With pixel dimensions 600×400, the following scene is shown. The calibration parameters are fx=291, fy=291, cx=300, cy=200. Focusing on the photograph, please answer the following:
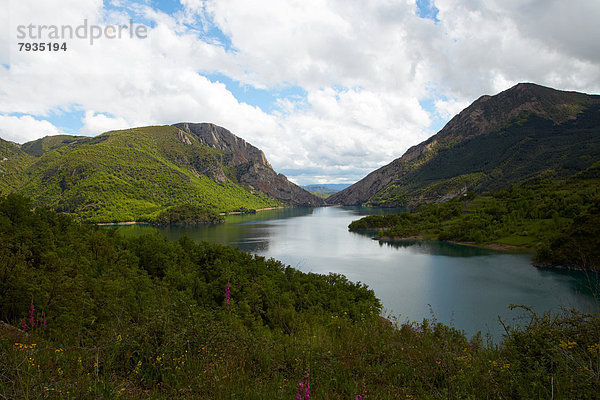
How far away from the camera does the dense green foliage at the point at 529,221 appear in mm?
44356

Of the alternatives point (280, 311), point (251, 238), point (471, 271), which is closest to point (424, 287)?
point (471, 271)

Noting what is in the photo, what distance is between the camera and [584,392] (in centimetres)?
347

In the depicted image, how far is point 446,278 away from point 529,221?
4439 centimetres

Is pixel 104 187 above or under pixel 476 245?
above

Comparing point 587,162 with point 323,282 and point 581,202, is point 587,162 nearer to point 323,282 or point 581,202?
point 581,202

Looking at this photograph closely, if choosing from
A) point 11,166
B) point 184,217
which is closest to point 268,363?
point 184,217

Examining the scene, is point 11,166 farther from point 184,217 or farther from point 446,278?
point 446,278

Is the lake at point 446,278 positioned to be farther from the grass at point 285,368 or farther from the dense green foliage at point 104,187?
the dense green foliage at point 104,187

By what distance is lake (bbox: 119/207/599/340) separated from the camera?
89.3 feet

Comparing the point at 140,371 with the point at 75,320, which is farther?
the point at 75,320

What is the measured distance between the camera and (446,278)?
1596 inches

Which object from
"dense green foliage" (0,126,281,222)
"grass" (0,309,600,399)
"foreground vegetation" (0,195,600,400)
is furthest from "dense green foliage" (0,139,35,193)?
"grass" (0,309,600,399)

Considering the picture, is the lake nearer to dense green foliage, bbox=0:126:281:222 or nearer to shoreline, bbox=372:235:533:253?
shoreline, bbox=372:235:533:253

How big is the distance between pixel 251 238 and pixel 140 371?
7687 centimetres
